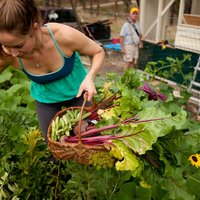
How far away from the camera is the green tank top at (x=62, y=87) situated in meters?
2.16

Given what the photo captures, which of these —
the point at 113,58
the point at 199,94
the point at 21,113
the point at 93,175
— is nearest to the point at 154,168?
the point at 93,175

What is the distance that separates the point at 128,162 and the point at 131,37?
6218 mm

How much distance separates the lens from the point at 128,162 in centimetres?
138

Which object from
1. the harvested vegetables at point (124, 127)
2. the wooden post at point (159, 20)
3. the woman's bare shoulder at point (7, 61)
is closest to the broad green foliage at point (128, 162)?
the harvested vegetables at point (124, 127)

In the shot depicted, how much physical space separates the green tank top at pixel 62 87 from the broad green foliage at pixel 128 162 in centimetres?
24

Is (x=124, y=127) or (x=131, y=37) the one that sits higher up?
(x=124, y=127)

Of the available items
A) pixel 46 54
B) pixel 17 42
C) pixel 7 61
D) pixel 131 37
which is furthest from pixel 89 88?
pixel 131 37

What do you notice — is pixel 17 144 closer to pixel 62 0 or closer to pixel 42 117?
pixel 42 117

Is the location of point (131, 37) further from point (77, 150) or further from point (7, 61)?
point (77, 150)

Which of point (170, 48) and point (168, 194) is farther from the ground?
point (168, 194)

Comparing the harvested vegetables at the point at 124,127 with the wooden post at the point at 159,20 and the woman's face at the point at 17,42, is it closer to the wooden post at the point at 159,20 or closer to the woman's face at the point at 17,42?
the woman's face at the point at 17,42

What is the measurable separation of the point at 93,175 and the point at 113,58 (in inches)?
335

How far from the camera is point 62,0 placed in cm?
2253

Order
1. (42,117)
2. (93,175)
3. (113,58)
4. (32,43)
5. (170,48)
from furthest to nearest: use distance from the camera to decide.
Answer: (113,58), (170,48), (42,117), (93,175), (32,43)
